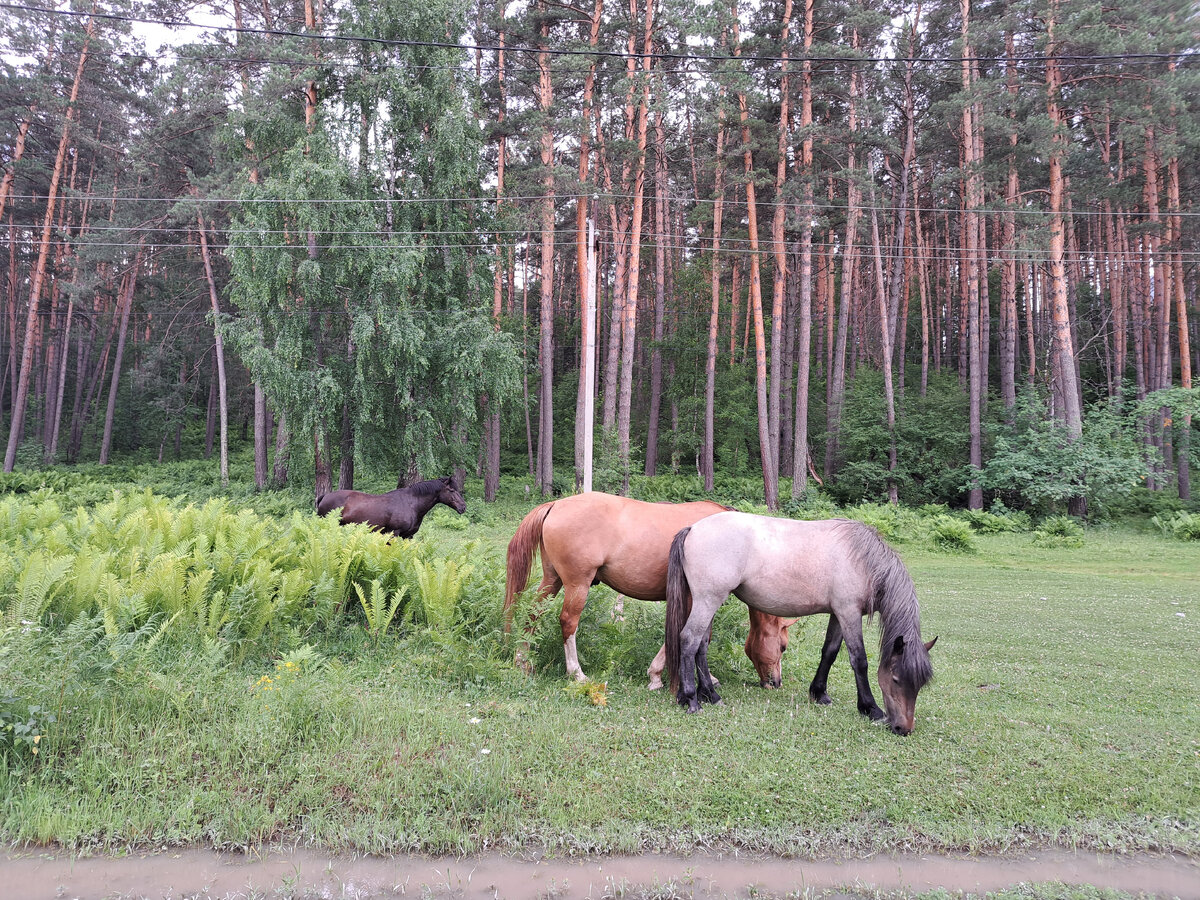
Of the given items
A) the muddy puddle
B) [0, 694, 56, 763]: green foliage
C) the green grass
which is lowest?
the muddy puddle

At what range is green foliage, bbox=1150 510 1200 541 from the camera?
17.0 meters

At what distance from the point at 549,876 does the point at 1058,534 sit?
1863 centimetres

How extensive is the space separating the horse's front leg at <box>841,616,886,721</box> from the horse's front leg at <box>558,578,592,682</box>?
2195 mm

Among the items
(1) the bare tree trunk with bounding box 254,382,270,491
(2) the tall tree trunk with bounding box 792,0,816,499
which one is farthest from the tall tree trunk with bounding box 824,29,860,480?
(1) the bare tree trunk with bounding box 254,382,270,491

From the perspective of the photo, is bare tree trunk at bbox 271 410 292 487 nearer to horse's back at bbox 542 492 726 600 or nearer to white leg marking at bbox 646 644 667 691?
horse's back at bbox 542 492 726 600

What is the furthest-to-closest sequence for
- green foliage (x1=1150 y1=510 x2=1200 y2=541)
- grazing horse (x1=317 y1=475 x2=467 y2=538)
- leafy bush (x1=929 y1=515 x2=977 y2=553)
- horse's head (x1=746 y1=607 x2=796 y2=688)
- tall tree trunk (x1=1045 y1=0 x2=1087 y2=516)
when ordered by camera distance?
tall tree trunk (x1=1045 y1=0 x2=1087 y2=516), green foliage (x1=1150 y1=510 x2=1200 y2=541), leafy bush (x1=929 y1=515 x2=977 y2=553), grazing horse (x1=317 y1=475 x2=467 y2=538), horse's head (x1=746 y1=607 x2=796 y2=688)

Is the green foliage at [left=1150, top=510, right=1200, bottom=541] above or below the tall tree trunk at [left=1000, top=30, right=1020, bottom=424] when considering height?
below

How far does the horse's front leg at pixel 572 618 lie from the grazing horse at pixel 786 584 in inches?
32.1

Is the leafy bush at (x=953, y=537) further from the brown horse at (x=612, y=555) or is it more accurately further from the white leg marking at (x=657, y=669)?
the white leg marking at (x=657, y=669)

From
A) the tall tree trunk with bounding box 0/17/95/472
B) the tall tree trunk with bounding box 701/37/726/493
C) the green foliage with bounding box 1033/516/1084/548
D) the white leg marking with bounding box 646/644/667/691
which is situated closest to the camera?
the white leg marking with bounding box 646/644/667/691

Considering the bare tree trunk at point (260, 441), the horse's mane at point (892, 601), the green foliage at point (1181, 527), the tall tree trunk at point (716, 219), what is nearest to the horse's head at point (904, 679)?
the horse's mane at point (892, 601)

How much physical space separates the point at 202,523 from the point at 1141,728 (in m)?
9.65

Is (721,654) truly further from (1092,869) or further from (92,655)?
(92,655)

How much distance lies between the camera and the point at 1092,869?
11.2ft
